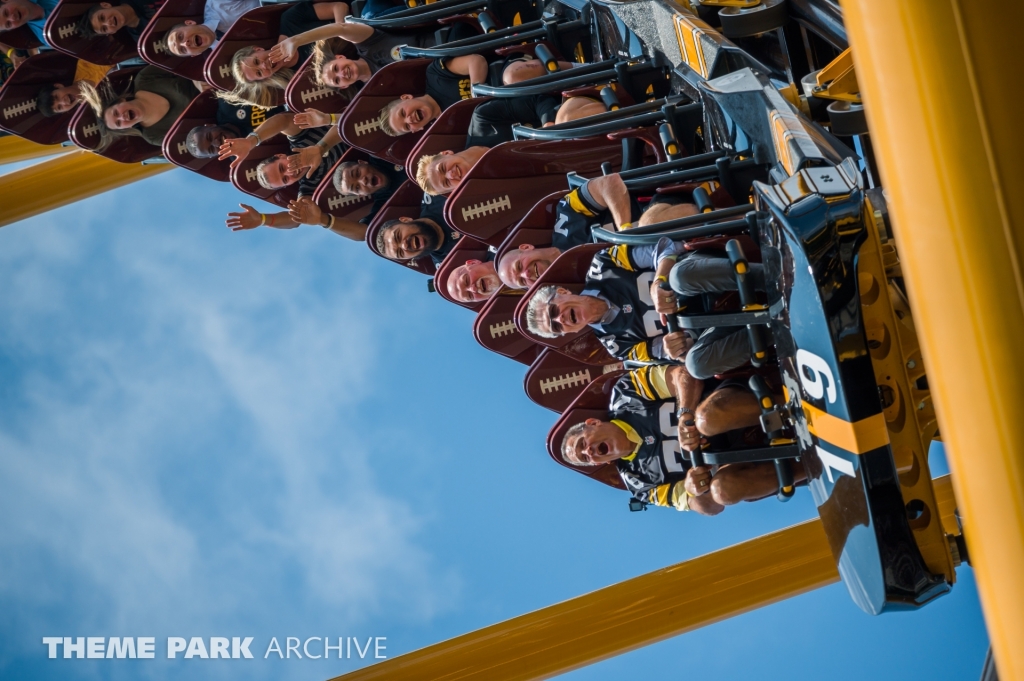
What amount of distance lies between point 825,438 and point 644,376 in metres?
1.11

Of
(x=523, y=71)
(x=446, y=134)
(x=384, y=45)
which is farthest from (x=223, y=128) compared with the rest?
(x=523, y=71)

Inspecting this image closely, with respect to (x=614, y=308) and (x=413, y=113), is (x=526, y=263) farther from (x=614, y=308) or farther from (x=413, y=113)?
(x=413, y=113)

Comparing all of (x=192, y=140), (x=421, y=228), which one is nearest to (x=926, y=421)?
(x=421, y=228)

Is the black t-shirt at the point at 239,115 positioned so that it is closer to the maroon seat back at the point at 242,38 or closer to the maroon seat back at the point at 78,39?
the maroon seat back at the point at 242,38

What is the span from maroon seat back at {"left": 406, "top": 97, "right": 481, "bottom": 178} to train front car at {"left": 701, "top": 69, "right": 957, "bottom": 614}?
198 cm

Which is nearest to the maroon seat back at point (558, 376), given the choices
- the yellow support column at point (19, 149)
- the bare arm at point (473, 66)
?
the bare arm at point (473, 66)

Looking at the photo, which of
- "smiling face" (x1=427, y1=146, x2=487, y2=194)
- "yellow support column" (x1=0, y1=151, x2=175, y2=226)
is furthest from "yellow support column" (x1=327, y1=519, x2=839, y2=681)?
"yellow support column" (x1=0, y1=151, x2=175, y2=226)

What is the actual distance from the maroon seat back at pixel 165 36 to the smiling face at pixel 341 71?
2.88ft

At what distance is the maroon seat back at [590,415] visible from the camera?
279cm

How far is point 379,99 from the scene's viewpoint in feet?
11.8

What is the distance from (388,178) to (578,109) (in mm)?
1272

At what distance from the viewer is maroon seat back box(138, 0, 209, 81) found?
4.23 meters

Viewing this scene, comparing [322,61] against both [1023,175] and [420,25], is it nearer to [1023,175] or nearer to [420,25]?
[420,25]

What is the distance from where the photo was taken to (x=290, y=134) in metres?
4.16
